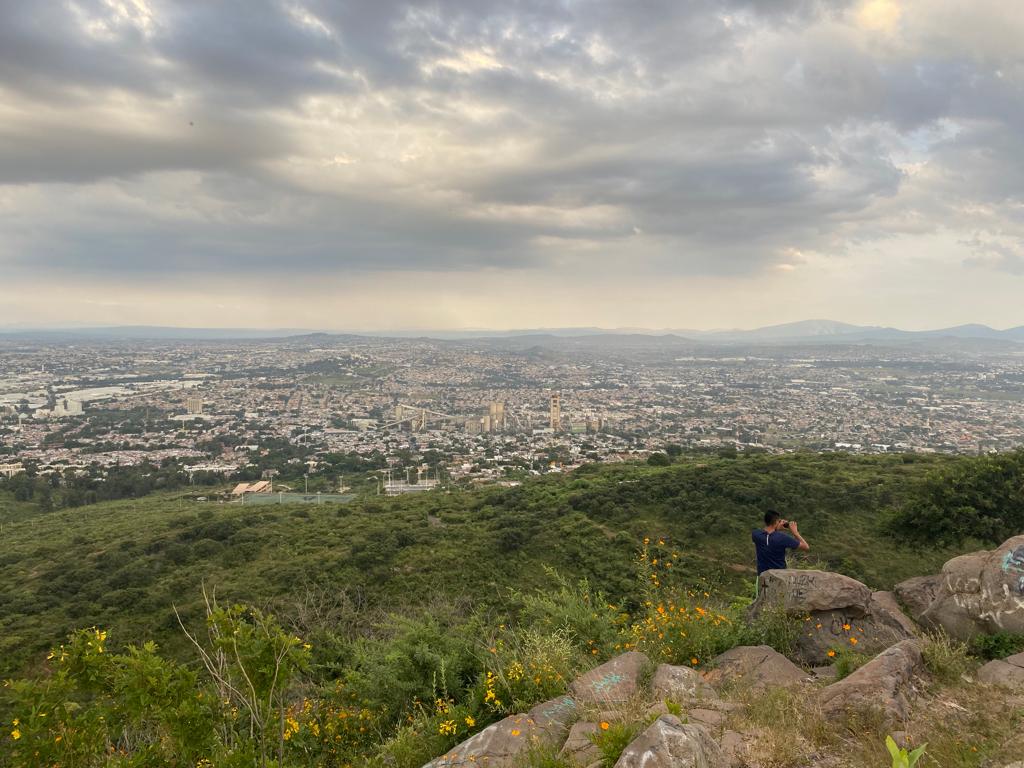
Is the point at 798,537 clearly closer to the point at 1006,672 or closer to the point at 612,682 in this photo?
the point at 1006,672

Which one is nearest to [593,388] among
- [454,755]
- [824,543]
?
[824,543]

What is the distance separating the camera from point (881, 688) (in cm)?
396

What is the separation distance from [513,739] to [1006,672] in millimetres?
4499

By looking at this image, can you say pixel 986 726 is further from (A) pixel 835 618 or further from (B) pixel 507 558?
(B) pixel 507 558

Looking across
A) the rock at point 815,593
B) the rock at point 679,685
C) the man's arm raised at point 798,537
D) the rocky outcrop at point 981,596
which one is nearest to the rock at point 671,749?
the rock at point 679,685

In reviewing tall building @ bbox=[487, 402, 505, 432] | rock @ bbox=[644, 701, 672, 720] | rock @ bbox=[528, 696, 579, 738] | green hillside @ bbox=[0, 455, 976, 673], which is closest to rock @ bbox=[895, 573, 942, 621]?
rock @ bbox=[644, 701, 672, 720]

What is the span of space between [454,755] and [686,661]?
282 cm

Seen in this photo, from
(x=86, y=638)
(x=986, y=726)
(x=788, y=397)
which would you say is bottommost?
(x=788, y=397)

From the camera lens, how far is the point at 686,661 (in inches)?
213

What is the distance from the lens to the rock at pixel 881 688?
3.84m

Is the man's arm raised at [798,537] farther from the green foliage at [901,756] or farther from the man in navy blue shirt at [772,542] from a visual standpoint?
the green foliage at [901,756]

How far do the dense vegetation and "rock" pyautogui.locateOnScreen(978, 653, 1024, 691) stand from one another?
1710mm

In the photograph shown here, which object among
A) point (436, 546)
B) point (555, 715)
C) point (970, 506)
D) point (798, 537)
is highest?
point (798, 537)

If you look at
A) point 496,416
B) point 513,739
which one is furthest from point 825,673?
point 496,416
